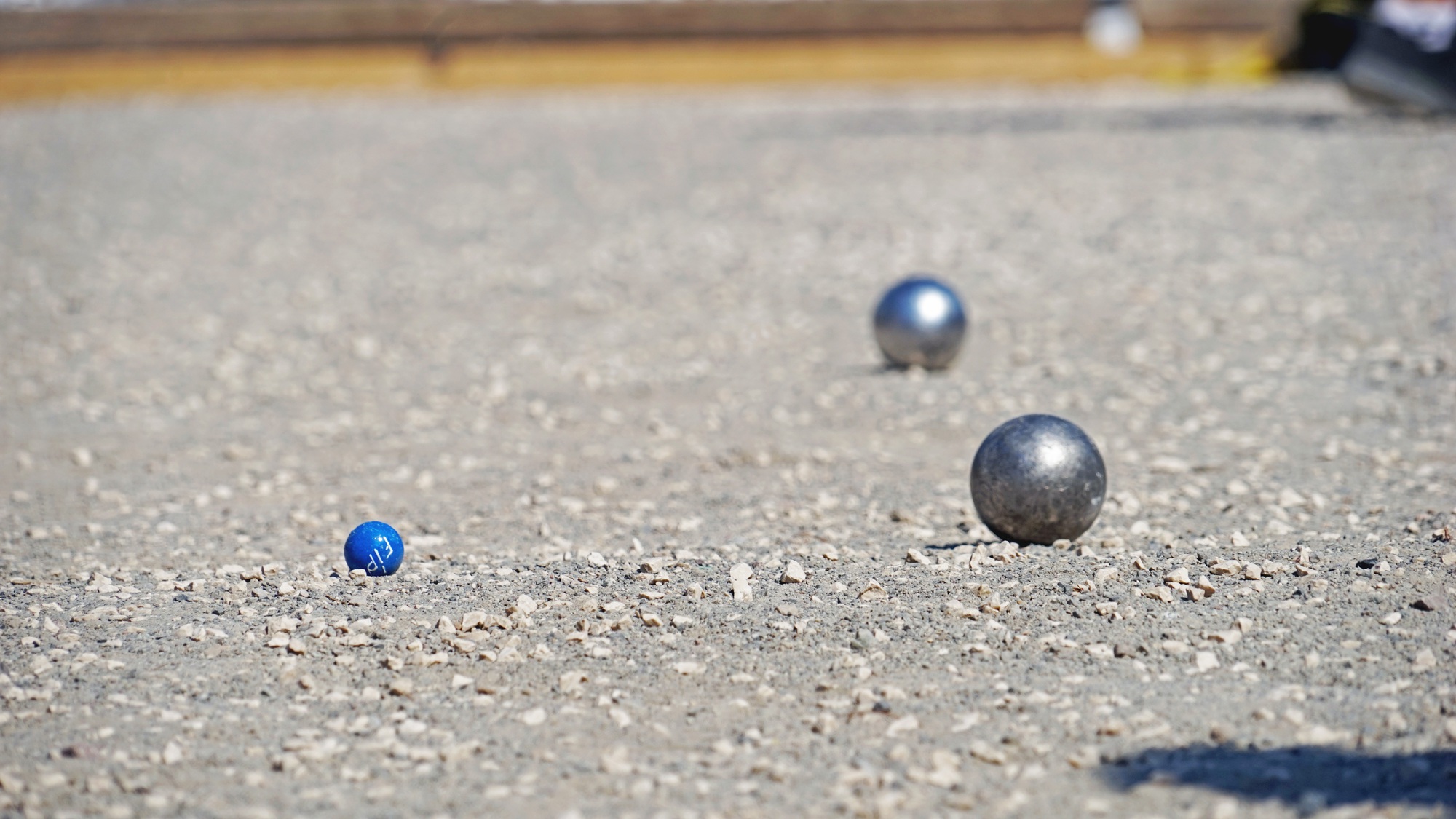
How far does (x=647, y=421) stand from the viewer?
9344 mm

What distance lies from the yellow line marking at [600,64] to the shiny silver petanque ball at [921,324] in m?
15.2

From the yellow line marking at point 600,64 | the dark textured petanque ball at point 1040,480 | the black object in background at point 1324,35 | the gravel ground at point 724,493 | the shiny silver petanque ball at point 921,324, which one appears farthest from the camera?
the yellow line marking at point 600,64

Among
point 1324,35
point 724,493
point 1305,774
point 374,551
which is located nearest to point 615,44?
point 1324,35

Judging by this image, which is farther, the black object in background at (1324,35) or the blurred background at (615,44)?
the blurred background at (615,44)

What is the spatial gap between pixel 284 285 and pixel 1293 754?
1130 cm

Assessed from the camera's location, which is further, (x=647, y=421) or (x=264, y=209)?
(x=264, y=209)

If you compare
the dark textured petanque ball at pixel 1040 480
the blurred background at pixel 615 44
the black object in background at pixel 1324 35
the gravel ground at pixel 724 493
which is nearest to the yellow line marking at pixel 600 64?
the blurred background at pixel 615 44

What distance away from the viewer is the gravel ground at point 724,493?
15.5 ft

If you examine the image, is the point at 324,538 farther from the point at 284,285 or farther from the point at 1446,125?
the point at 1446,125

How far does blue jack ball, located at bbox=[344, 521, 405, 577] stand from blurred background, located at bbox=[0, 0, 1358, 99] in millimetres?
19232

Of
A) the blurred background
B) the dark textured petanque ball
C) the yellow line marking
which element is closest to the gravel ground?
the dark textured petanque ball

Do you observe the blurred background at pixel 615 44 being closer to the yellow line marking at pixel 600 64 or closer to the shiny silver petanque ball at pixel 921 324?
the yellow line marking at pixel 600 64

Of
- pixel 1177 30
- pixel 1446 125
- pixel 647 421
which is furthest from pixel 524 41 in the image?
pixel 647 421

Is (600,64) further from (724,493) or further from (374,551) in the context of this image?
(374,551)
